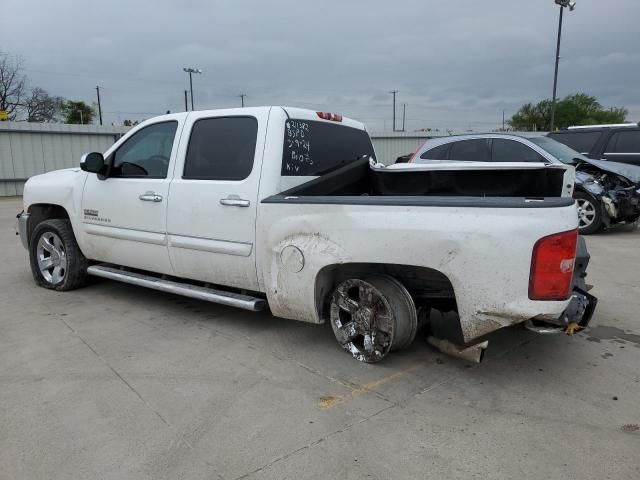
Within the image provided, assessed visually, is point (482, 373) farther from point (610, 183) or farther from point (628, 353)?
point (610, 183)

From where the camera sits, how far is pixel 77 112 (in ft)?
203

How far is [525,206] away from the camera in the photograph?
9.30 feet

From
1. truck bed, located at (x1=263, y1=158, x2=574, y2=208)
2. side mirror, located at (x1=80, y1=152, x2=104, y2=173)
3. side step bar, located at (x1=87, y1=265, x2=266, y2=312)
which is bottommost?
side step bar, located at (x1=87, y1=265, x2=266, y2=312)

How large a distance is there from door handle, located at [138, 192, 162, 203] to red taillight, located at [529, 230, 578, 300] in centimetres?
309

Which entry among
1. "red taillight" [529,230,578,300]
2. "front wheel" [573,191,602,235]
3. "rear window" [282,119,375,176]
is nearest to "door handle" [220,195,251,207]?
"rear window" [282,119,375,176]

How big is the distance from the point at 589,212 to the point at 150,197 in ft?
24.1

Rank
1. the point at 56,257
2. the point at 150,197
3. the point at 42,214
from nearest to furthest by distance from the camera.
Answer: the point at 150,197, the point at 56,257, the point at 42,214

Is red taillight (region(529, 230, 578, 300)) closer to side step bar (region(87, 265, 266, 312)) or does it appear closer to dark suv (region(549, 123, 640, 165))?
side step bar (region(87, 265, 266, 312))

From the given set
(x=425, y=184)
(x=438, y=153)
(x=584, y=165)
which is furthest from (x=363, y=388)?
(x=584, y=165)

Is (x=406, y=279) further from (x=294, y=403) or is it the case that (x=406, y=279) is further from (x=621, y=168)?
(x=621, y=168)

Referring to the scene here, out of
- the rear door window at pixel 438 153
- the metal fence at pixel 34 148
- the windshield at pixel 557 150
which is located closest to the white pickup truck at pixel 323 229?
the rear door window at pixel 438 153

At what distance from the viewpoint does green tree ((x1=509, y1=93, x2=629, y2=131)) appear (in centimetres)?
5797

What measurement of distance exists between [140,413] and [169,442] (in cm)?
40

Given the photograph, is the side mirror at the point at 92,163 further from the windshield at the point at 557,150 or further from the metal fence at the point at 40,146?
the metal fence at the point at 40,146
